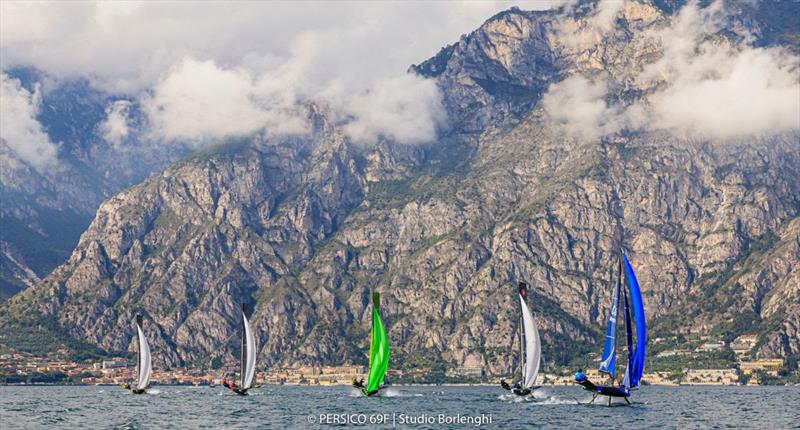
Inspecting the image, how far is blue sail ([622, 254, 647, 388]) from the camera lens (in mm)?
141125

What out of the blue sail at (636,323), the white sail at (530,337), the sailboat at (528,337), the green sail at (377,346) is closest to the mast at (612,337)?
the blue sail at (636,323)

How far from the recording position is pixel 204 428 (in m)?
143

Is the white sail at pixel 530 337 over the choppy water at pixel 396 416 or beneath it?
over

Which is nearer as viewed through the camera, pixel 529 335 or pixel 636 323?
pixel 636 323

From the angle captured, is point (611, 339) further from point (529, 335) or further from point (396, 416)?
point (396, 416)

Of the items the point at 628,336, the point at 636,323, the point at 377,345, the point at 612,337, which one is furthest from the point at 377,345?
the point at 636,323

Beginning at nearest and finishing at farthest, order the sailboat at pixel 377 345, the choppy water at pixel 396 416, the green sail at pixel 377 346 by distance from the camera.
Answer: the choppy water at pixel 396 416 < the sailboat at pixel 377 345 < the green sail at pixel 377 346

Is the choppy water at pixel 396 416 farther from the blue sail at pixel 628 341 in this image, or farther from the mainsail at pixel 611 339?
the mainsail at pixel 611 339

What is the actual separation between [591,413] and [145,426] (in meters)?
64.1

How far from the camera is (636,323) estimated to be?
476ft

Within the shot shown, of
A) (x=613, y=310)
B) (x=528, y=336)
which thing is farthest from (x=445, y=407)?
(x=613, y=310)

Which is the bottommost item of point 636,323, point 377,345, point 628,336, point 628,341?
point 628,341

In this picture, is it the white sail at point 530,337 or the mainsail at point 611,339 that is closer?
the mainsail at point 611,339

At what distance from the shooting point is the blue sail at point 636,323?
141125 millimetres
